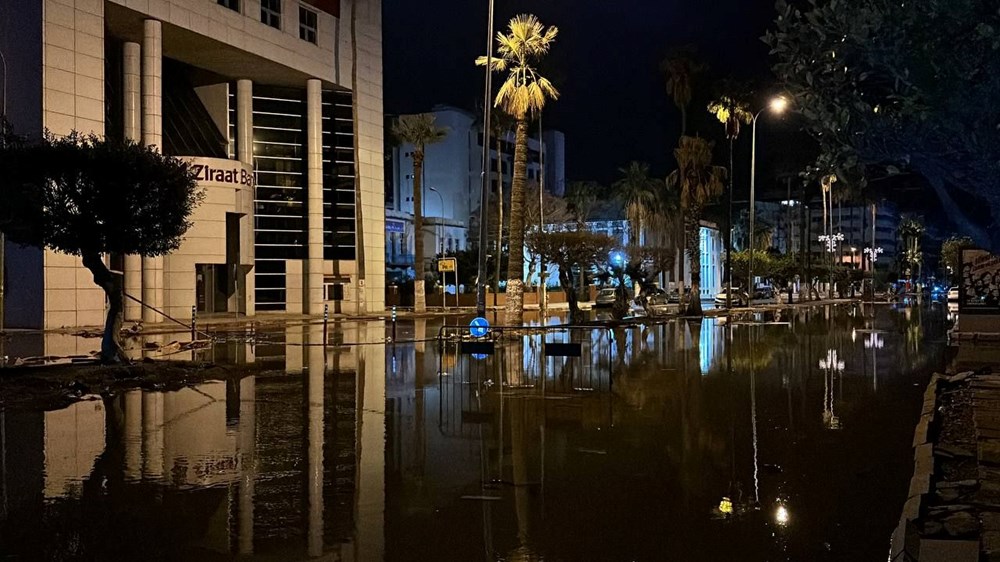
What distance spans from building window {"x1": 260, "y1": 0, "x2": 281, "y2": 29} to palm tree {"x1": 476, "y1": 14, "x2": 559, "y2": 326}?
1822 centimetres

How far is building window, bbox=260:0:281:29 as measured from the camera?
47.3m

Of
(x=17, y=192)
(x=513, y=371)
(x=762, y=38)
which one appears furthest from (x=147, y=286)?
(x=762, y=38)

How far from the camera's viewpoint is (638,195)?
82.7 metres

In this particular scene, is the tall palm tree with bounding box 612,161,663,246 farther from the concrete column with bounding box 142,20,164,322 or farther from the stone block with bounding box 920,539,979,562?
the stone block with bounding box 920,539,979,562

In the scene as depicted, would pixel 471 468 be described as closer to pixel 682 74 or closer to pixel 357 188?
pixel 682 74

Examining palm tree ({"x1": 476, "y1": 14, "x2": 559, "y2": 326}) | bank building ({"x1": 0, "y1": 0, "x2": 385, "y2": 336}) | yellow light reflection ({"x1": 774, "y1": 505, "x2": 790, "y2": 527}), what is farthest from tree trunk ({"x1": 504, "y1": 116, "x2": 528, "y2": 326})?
yellow light reflection ({"x1": 774, "y1": 505, "x2": 790, "y2": 527})

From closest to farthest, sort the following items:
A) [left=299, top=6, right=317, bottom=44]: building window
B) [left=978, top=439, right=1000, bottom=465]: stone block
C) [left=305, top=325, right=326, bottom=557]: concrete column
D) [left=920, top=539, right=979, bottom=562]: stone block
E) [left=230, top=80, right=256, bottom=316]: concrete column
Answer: [left=920, top=539, right=979, bottom=562]: stone block, [left=305, top=325, right=326, bottom=557]: concrete column, [left=978, top=439, right=1000, bottom=465]: stone block, [left=230, top=80, right=256, bottom=316]: concrete column, [left=299, top=6, right=317, bottom=44]: building window

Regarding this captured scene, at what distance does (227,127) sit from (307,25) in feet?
24.3

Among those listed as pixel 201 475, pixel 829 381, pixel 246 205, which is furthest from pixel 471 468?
pixel 246 205

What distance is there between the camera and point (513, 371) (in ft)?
66.9

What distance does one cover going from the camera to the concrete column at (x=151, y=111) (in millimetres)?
40312

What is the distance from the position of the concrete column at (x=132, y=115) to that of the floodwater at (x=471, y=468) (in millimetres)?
24862

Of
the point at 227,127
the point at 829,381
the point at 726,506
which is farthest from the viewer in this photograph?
the point at 227,127

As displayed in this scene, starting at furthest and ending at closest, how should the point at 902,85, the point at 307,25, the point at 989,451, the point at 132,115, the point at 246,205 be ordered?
the point at 307,25
the point at 246,205
the point at 132,115
the point at 989,451
the point at 902,85
